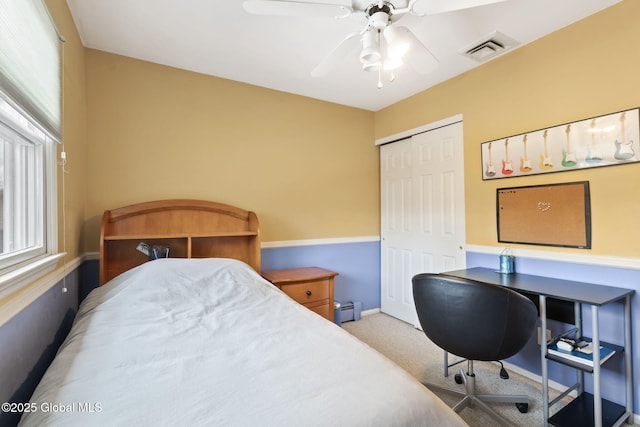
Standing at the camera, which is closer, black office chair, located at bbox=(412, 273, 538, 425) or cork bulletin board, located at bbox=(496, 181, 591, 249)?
black office chair, located at bbox=(412, 273, 538, 425)

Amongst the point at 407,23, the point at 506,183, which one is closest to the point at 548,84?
the point at 506,183

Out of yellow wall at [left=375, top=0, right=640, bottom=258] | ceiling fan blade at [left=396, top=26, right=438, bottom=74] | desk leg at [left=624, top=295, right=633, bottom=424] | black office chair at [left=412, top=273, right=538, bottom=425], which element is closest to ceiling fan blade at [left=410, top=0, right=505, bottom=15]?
ceiling fan blade at [left=396, top=26, right=438, bottom=74]

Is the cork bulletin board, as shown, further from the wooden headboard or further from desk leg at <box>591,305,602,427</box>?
the wooden headboard

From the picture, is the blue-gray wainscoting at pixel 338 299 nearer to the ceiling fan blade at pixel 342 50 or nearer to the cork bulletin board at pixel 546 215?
the cork bulletin board at pixel 546 215

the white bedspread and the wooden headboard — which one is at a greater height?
A: the wooden headboard

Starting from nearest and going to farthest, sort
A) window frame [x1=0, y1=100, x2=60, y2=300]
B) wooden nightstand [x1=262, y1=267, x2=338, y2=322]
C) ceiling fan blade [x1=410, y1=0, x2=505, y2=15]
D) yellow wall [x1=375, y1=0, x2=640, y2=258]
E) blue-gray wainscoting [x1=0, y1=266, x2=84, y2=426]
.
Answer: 1. blue-gray wainscoting [x1=0, y1=266, x2=84, y2=426]
2. window frame [x1=0, y1=100, x2=60, y2=300]
3. ceiling fan blade [x1=410, y1=0, x2=505, y2=15]
4. yellow wall [x1=375, y1=0, x2=640, y2=258]
5. wooden nightstand [x1=262, y1=267, x2=338, y2=322]

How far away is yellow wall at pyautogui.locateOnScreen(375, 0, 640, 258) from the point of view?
1.86 metres

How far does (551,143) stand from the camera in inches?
86.6

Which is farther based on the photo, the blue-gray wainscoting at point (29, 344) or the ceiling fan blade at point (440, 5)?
the ceiling fan blade at point (440, 5)

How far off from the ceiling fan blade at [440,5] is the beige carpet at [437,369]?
2244 mm

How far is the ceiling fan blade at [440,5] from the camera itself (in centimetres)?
137

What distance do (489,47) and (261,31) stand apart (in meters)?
1.72

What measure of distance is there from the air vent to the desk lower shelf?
247cm

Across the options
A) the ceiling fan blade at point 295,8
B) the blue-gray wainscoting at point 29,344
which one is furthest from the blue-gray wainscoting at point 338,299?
the ceiling fan blade at point 295,8
